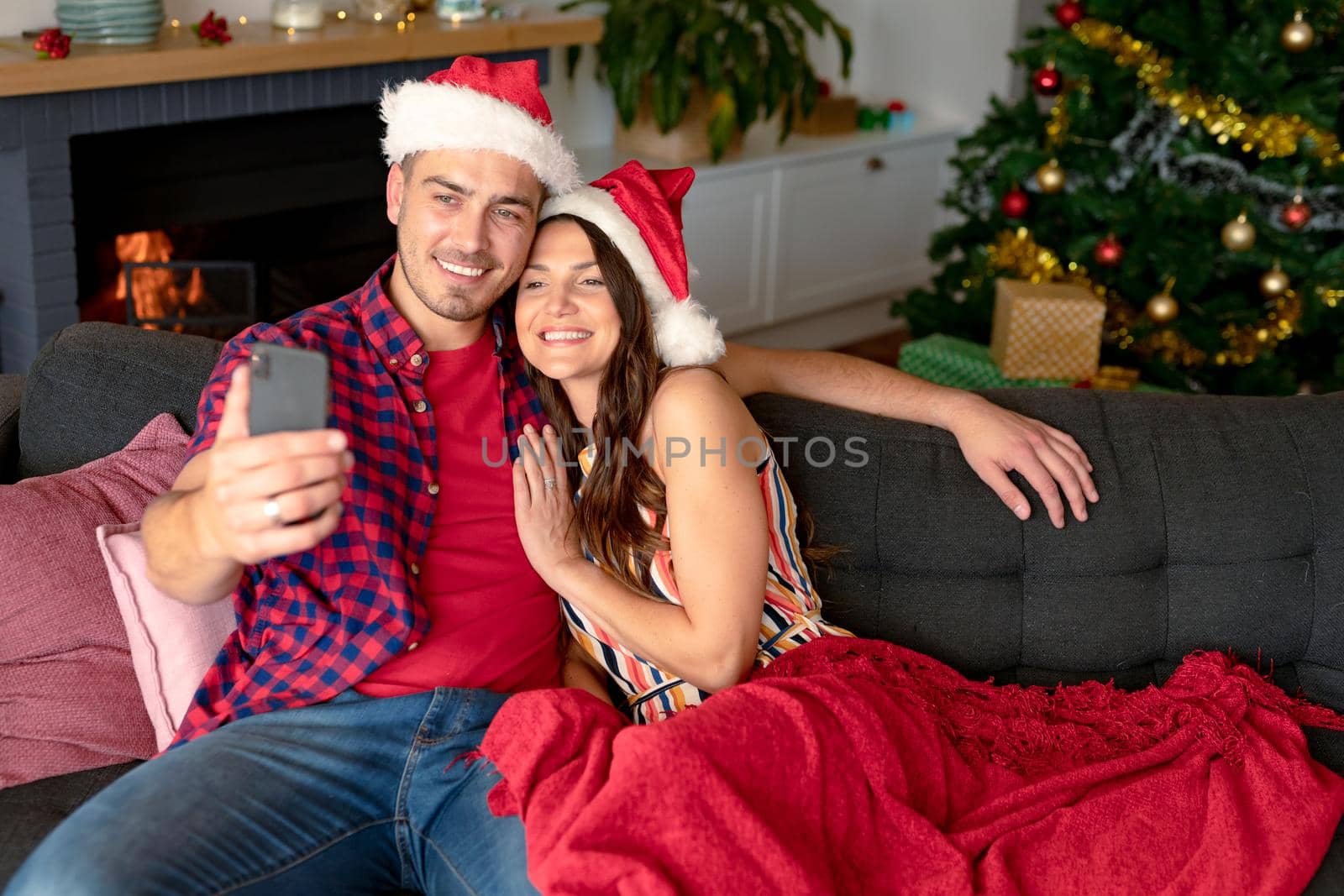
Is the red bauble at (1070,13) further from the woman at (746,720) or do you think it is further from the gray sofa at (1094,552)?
the woman at (746,720)

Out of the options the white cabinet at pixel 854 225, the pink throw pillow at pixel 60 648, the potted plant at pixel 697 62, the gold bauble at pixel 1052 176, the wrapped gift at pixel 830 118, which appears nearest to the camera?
the pink throw pillow at pixel 60 648

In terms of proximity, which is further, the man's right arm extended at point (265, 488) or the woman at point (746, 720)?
the woman at point (746, 720)

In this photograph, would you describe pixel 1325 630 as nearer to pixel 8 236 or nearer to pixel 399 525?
pixel 399 525

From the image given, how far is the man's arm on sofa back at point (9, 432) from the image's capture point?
192 centimetres

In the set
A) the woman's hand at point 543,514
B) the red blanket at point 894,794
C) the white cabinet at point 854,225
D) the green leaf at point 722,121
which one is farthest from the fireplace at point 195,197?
the red blanket at point 894,794

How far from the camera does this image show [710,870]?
130 centimetres

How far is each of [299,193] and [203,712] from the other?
2.28 meters

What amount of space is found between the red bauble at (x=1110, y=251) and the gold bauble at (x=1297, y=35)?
1.97 feet

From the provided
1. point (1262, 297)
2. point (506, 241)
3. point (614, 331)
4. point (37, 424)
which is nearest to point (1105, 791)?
point (614, 331)

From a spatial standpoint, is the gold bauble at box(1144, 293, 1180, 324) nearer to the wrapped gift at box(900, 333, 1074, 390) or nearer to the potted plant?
the wrapped gift at box(900, 333, 1074, 390)

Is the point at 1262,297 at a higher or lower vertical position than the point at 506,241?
lower

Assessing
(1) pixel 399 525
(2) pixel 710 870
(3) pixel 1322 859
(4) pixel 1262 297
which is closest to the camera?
(2) pixel 710 870

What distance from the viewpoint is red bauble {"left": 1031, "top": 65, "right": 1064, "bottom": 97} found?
3.51 meters

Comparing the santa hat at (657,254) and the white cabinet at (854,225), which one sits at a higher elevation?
the santa hat at (657,254)
